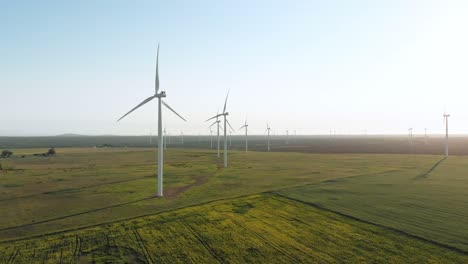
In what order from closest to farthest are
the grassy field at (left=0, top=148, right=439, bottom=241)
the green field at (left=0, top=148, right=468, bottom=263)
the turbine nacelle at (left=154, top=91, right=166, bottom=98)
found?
the green field at (left=0, top=148, right=468, bottom=263) → the grassy field at (left=0, top=148, right=439, bottom=241) → the turbine nacelle at (left=154, top=91, right=166, bottom=98)

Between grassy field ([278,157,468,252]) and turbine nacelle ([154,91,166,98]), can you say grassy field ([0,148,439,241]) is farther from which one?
turbine nacelle ([154,91,166,98])

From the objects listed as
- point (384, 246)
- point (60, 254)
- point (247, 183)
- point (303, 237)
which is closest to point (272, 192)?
point (247, 183)

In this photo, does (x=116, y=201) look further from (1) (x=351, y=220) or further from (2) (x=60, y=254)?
(1) (x=351, y=220)

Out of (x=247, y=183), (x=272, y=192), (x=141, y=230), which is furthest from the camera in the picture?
(x=247, y=183)

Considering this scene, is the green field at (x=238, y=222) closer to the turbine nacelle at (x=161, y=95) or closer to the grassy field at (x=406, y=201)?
the grassy field at (x=406, y=201)

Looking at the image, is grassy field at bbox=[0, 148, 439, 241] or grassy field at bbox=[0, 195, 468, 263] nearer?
grassy field at bbox=[0, 195, 468, 263]

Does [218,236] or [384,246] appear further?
[218,236]

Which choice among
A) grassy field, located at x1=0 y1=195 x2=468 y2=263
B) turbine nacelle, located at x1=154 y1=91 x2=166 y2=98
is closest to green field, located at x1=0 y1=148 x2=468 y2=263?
grassy field, located at x1=0 y1=195 x2=468 y2=263

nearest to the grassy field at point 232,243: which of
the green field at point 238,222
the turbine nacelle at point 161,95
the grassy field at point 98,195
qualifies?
the green field at point 238,222
